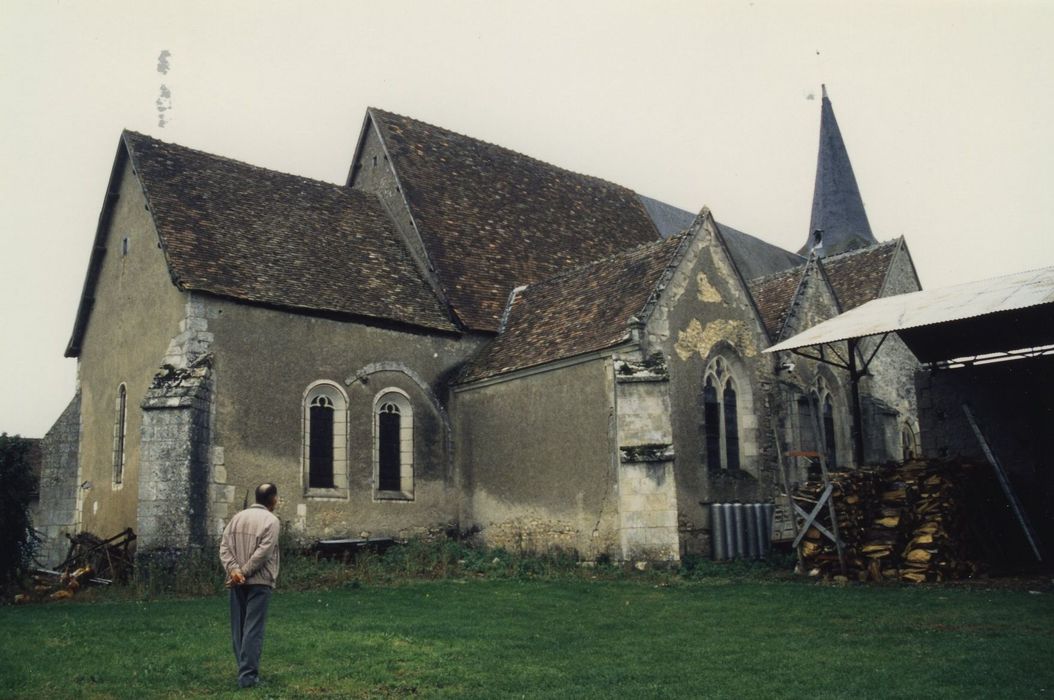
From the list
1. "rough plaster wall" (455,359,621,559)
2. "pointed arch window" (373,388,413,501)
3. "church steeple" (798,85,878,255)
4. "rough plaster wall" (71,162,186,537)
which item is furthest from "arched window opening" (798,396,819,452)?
"church steeple" (798,85,878,255)

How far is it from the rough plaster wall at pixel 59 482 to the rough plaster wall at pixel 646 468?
1339 centimetres

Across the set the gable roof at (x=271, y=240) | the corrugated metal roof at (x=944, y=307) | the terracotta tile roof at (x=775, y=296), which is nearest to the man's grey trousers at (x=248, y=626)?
the corrugated metal roof at (x=944, y=307)

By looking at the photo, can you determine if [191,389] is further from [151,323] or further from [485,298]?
[485,298]

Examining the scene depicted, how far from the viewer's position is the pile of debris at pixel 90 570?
16.1 metres

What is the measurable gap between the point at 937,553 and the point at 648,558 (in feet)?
16.4

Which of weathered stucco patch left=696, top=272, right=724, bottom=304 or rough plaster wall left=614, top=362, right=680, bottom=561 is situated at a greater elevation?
weathered stucco patch left=696, top=272, right=724, bottom=304

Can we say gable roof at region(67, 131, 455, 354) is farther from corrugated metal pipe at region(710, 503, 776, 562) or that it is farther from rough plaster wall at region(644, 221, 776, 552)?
corrugated metal pipe at region(710, 503, 776, 562)

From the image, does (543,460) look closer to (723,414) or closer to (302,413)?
(723,414)

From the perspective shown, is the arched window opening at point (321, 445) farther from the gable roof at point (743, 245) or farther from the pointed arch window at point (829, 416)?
the gable roof at point (743, 245)

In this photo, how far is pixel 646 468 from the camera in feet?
58.5

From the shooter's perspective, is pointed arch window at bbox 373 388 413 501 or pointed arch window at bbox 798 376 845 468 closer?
pointed arch window at bbox 373 388 413 501

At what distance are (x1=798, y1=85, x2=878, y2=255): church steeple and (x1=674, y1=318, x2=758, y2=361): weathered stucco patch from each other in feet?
93.0

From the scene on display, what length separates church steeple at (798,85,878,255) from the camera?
47500 mm

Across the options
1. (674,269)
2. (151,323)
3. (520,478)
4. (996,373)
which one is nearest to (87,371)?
(151,323)
